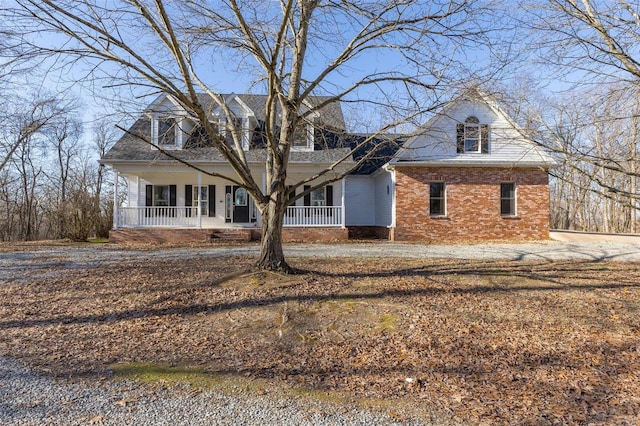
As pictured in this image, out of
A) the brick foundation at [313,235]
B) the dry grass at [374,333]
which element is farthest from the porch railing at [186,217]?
the dry grass at [374,333]

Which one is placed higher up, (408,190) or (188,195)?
(408,190)

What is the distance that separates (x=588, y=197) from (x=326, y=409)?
121ft

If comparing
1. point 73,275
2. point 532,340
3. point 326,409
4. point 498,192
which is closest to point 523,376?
point 532,340

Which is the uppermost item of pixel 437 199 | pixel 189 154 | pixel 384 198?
pixel 189 154

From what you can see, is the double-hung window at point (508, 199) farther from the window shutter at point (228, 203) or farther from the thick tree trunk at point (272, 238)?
the thick tree trunk at point (272, 238)

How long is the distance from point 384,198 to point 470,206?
3.66 metres

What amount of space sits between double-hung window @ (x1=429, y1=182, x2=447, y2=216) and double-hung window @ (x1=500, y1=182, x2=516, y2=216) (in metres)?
2.55

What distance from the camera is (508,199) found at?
16.1 metres

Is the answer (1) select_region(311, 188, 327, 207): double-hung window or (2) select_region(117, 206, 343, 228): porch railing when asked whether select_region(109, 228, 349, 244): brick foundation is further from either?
(1) select_region(311, 188, 327, 207): double-hung window

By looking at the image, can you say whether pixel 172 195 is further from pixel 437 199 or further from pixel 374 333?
pixel 374 333

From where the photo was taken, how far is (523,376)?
137 inches

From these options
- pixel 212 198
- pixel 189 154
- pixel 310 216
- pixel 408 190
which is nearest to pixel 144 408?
pixel 310 216

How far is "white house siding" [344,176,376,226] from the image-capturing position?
18.4 metres

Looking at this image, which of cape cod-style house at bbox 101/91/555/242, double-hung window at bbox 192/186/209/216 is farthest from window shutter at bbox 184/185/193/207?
cape cod-style house at bbox 101/91/555/242
